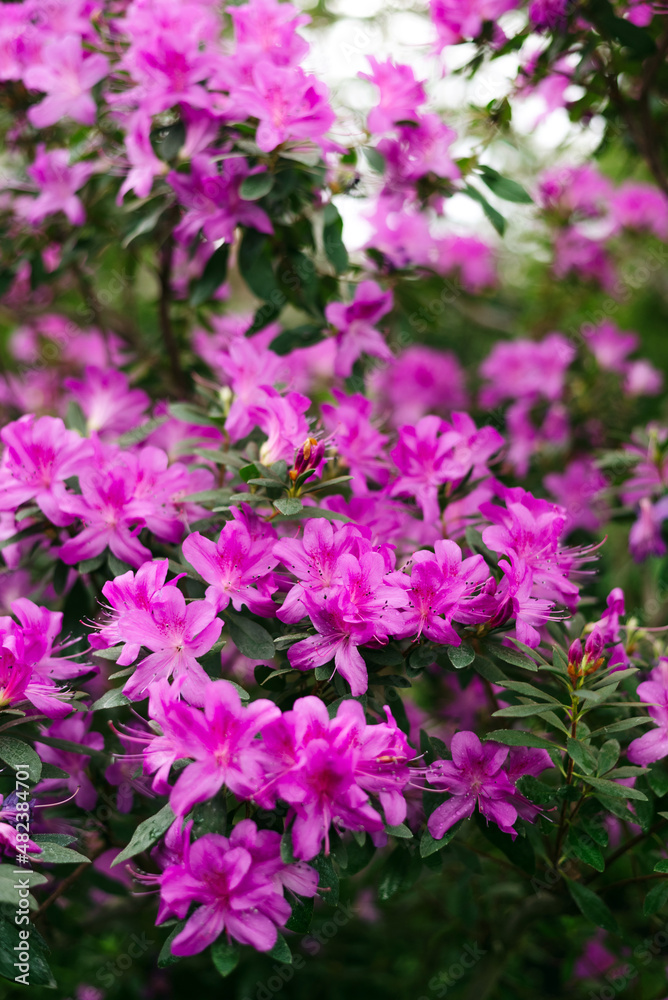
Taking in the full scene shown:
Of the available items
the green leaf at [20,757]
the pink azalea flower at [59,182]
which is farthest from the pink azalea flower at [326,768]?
the pink azalea flower at [59,182]

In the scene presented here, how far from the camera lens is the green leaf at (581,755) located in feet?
3.74

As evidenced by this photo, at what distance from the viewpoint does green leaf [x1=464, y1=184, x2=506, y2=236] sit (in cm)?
182

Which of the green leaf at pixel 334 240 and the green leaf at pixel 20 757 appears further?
the green leaf at pixel 334 240

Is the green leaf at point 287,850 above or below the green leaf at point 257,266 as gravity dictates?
below

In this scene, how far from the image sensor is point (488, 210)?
71.7 inches

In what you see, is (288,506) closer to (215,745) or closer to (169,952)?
(215,745)

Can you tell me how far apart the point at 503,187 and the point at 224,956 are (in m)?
1.53

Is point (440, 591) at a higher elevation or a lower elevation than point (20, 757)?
higher

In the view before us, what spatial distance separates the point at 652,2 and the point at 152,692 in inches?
64.9

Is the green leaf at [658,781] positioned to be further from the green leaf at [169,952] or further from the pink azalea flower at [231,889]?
the green leaf at [169,952]

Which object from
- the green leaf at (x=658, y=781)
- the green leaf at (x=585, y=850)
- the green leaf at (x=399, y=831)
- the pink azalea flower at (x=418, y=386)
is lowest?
the pink azalea flower at (x=418, y=386)

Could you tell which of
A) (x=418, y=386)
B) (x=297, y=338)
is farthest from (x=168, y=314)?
(x=418, y=386)

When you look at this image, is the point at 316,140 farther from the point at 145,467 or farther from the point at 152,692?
the point at 152,692

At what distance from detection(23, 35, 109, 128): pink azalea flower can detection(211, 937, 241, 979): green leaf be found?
156 cm
